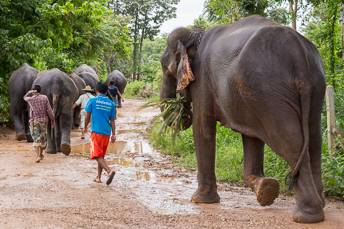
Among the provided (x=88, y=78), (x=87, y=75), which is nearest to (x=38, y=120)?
(x=88, y=78)

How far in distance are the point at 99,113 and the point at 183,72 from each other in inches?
76.5

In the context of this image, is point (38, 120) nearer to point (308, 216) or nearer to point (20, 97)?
point (20, 97)

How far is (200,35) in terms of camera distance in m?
7.28

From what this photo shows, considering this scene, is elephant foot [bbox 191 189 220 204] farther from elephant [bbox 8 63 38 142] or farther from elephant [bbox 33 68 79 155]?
elephant [bbox 8 63 38 142]

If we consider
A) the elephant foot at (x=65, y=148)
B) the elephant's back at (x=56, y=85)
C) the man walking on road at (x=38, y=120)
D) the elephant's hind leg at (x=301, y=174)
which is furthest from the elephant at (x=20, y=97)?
the elephant's hind leg at (x=301, y=174)

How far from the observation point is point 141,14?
1902 inches

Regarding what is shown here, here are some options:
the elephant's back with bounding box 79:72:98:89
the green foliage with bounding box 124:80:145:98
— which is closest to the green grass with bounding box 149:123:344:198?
the elephant's back with bounding box 79:72:98:89

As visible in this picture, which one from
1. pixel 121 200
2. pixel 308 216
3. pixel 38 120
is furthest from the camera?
pixel 38 120

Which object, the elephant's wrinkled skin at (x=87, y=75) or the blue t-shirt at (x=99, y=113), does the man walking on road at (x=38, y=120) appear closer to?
the blue t-shirt at (x=99, y=113)

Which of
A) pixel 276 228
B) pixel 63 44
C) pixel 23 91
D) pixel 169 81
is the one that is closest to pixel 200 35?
pixel 169 81

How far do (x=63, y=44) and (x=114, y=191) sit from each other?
452 inches

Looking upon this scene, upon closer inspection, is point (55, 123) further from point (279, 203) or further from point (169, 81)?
point (279, 203)

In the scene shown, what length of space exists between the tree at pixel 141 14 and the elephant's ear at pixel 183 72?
40.3 metres

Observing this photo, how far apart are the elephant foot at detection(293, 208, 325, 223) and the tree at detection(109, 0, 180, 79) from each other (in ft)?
138
